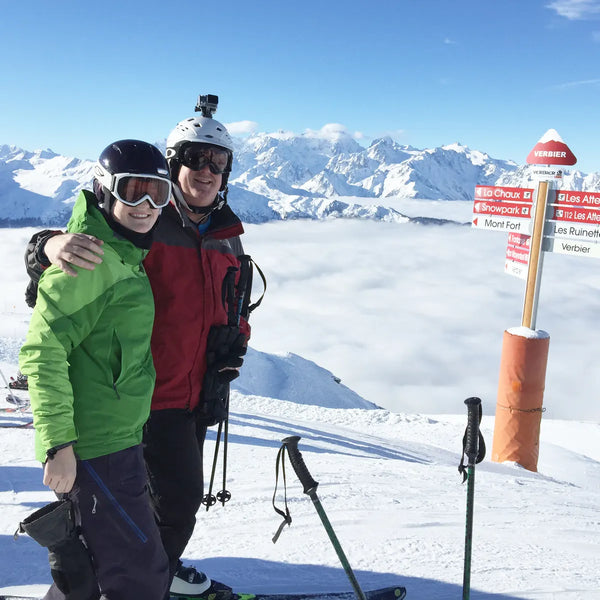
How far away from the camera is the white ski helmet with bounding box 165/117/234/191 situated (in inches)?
120

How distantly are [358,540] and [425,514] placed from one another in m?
0.81

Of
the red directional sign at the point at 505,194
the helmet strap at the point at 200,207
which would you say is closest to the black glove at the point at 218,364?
the helmet strap at the point at 200,207

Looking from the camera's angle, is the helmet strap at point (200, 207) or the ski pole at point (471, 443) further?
the helmet strap at point (200, 207)

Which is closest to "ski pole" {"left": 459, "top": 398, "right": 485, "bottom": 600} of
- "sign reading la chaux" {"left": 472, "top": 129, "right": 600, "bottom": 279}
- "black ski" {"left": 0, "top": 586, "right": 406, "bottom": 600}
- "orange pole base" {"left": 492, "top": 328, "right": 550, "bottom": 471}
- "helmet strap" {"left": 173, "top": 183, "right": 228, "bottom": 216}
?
"black ski" {"left": 0, "top": 586, "right": 406, "bottom": 600}

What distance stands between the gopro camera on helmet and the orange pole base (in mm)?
6841

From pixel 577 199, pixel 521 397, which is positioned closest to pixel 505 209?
pixel 577 199

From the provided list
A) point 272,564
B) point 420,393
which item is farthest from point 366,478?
point 420,393

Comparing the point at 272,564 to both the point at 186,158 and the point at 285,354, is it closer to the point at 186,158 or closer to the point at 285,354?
the point at 186,158

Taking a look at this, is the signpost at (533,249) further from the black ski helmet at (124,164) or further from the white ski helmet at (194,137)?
the black ski helmet at (124,164)

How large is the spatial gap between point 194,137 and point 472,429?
2.16m

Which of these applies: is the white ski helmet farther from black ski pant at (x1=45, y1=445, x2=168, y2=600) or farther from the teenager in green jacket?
black ski pant at (x1=45, y1=445, x2=168, y2=600)

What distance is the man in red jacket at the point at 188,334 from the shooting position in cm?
262

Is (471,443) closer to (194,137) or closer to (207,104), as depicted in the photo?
(194,137)

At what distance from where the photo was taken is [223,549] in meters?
3.86
